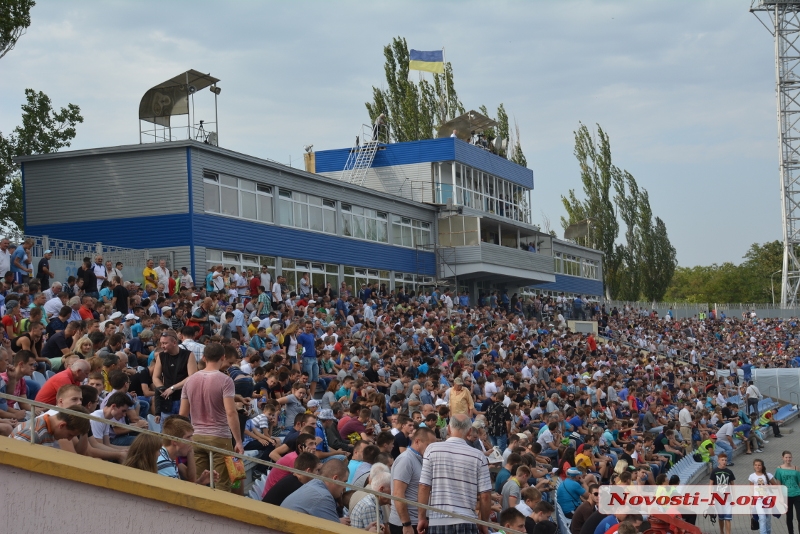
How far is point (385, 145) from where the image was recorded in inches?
1697

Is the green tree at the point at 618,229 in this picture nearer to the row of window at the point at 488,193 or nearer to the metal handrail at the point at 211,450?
the row of window at the point at 488,193

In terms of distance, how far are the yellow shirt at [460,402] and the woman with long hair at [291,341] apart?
4268mm

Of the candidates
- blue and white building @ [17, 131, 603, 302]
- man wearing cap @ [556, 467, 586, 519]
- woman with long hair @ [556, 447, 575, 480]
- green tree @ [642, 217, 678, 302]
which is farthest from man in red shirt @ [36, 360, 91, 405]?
green tree @ [642, 217, 678, 302]

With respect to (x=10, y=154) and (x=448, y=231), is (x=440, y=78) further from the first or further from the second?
(x=10, y=154)

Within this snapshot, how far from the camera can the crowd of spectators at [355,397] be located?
24.0ft

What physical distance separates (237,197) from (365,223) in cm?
845

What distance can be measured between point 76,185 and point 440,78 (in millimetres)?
29910

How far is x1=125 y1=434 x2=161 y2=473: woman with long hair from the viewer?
21.3ft

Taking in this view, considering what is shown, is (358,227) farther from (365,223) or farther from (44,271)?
(44,271)

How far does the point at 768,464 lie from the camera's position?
24641 mm

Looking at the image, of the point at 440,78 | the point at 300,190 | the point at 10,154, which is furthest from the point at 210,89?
the point at 440,78

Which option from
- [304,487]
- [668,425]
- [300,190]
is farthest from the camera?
[300,190]

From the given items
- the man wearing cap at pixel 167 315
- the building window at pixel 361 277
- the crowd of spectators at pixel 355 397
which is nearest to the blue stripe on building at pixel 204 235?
the building window at pixel 361 277

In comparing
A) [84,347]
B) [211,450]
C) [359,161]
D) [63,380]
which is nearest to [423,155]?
[359,161]
